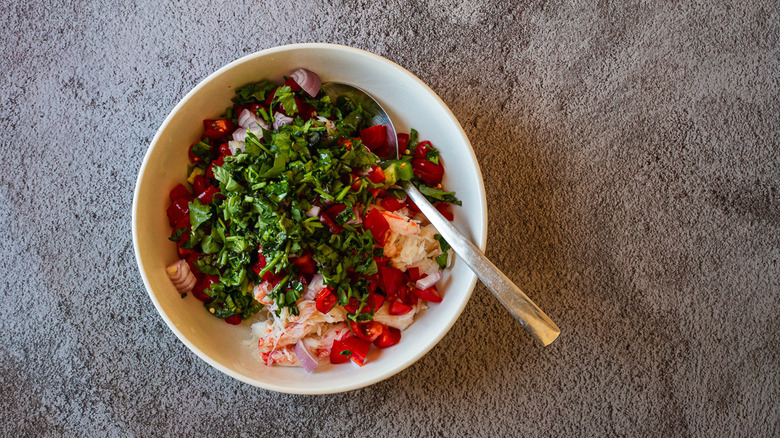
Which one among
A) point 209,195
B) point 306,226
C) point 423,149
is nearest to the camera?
point 306,226

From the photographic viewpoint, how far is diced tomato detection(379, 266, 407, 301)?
1.58 metres

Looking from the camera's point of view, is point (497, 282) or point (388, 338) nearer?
point (497, 282)

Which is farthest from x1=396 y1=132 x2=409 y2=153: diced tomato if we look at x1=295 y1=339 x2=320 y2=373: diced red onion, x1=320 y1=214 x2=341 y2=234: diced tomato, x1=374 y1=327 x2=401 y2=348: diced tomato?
x1=295 y1=339 x2=320 y2=373: diced red onion

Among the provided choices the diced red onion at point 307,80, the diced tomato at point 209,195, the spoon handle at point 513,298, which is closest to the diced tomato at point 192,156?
the diced tomato at point 209,195

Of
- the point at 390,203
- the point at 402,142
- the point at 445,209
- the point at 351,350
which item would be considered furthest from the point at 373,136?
the point at 351,350

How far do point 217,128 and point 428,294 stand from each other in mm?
849

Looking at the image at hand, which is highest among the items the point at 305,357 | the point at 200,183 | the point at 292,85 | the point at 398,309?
the point at 292,85

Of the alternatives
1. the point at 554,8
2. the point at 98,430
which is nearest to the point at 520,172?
the point at 554,8

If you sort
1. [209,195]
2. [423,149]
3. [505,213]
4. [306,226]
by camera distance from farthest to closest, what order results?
→ 1. [505,213]
2. [423,149]
3. [209,195]
4. [306,226]

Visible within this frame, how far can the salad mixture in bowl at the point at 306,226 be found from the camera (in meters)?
1.47

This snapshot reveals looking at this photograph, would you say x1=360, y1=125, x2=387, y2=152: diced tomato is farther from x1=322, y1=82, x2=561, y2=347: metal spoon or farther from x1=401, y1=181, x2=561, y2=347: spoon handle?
x1=401, y1=181, x2=561, y2=347: spoon handle

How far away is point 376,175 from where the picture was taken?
1.56m

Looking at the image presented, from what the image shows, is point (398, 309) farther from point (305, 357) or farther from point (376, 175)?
point (376, 175)

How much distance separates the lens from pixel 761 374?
1.90 m
